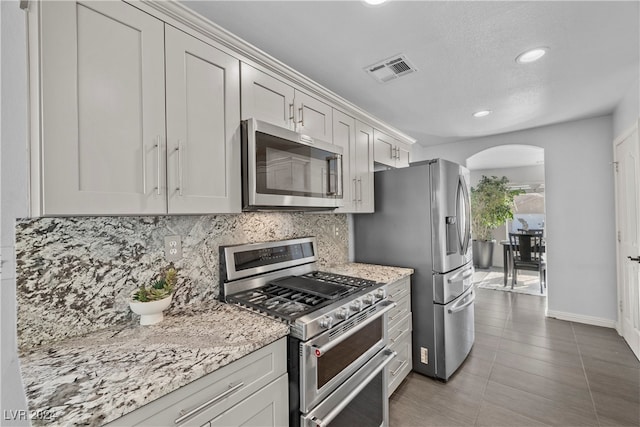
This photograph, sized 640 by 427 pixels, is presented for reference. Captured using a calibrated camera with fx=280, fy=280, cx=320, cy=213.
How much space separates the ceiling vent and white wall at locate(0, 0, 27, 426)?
74.5 inches

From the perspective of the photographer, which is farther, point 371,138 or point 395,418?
point 371,138

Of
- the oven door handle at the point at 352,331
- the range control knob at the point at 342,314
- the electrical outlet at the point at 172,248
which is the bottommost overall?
the oven door handle at the point at 352,331

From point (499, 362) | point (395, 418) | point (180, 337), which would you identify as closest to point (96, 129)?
point (180, 337)

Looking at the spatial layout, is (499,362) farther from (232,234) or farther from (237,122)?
(237,122)

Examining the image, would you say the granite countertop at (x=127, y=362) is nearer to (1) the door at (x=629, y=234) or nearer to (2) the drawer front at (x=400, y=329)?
(2) the drawer front at (x=400, y=329)

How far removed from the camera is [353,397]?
5.02ft

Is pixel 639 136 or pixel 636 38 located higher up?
pixel 636 38

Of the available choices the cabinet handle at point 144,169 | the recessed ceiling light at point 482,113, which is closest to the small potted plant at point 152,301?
the cabinet handle at point 144,169

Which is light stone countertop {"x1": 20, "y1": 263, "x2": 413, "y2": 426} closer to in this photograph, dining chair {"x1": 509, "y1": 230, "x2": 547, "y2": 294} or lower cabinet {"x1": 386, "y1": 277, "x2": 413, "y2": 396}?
lower cabinet {"x1": 386, "y1": 277, "x2": 413, "y2": 396}

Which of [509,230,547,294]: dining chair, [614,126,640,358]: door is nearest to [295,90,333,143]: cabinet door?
[614,126,640,358]: door

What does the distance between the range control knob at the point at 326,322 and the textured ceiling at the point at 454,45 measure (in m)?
1.62

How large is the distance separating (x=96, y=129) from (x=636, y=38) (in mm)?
3173

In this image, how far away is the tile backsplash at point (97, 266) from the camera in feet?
3.61

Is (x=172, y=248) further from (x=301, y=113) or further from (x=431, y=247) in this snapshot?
(x=431, y=247)
